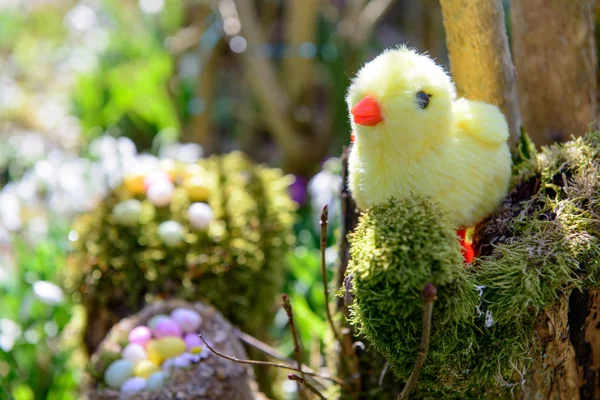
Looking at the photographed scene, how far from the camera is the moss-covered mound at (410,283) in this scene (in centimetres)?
Answer: 57

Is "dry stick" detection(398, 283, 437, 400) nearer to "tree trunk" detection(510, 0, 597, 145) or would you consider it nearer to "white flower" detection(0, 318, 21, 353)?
"tree trunk" detection(510, 0, 597, 145)

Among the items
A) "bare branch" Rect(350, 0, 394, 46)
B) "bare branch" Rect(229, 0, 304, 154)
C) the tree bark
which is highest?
"bare branch" Rect(350, 0, 394, 46)

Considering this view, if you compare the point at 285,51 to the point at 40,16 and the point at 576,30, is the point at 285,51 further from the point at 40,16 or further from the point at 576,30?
the point at 40,16

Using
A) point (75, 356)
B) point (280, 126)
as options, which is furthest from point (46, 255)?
point (280, 126)

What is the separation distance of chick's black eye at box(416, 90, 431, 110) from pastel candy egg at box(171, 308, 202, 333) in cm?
59

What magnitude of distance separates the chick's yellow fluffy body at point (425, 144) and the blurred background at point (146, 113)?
0.76 feet

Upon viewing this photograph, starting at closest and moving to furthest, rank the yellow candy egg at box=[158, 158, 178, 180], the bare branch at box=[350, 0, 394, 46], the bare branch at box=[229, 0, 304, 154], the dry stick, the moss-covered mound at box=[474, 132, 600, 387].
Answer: the dry stick
the moss-covered mound at box=[474, 132, 600, 387]
the yellow candy egg at box=[158, 158, 178, 180]
the bare branch at box=[229, 0, 304, 154]
the bare branch at box=[350, 0, 394, 46]

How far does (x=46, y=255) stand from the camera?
1.40 m

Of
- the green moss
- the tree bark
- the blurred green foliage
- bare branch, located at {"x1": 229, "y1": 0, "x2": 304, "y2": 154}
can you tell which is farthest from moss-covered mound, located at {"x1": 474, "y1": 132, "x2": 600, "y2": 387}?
bare branch, located at {"x1": 229, "y1": 0, "x2": 304, "y2": 154}

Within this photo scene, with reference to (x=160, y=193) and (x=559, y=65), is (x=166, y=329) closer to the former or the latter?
(x=160, y=193)

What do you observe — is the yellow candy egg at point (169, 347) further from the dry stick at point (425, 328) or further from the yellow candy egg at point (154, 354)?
the dry stick at point (425, 328)

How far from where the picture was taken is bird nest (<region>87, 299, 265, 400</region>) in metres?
0.93

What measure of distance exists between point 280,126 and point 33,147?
107cm

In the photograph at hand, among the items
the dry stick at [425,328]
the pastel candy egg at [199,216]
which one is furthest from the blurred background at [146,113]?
the dry stick at [425,328]
